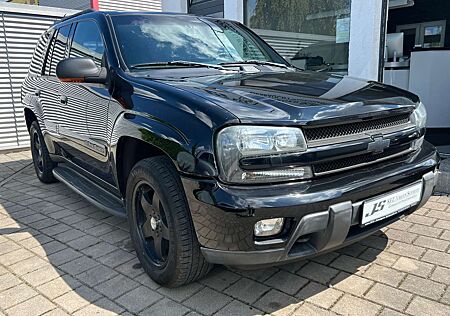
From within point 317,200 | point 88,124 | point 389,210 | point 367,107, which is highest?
point 367,107

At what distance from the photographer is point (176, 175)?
7.42 feet

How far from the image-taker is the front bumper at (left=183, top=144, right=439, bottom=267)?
190cm

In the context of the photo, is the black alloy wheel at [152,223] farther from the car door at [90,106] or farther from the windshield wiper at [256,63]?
the windshield wiper at [256,63]

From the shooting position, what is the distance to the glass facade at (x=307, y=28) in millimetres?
5977

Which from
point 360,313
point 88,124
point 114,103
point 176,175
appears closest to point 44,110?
point 88,124

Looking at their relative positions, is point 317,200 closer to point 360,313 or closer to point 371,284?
point 360,313

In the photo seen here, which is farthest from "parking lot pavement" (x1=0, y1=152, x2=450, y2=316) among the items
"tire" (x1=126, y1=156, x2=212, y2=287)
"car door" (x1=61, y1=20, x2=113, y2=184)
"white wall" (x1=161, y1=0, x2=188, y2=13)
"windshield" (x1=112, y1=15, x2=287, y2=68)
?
"white wall" (x1=161, y1=0, x2=188, y2=13)

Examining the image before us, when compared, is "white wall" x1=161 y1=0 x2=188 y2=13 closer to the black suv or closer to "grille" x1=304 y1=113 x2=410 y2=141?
the black suv

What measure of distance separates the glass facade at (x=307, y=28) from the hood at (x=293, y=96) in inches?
133

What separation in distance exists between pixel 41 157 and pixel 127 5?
1284 centimetres

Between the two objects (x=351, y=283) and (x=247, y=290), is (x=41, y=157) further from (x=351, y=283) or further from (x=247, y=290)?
(x=351, y=283)

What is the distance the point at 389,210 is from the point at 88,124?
2337mm

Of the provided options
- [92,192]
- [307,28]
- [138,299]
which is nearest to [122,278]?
[138,299]

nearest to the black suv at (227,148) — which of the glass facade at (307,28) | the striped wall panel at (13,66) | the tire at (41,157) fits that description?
the tire at (41,157)
